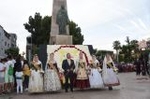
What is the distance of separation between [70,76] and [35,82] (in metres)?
1.66

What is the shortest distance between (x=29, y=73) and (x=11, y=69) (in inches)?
36.9

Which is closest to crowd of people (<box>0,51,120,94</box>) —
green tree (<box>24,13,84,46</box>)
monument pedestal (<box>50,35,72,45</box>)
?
monument pedestal (<box>50,35,72,45</box>)

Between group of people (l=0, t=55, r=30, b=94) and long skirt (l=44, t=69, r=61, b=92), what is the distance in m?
1.66

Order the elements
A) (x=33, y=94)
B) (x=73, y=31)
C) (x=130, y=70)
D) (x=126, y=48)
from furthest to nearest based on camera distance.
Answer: (x=126, y=48) < (x=73, y=31) < (x=130, y=70) < (x=33, y=94)

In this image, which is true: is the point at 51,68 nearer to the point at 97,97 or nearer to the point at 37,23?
the point at 97,97

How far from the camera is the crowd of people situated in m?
17.4

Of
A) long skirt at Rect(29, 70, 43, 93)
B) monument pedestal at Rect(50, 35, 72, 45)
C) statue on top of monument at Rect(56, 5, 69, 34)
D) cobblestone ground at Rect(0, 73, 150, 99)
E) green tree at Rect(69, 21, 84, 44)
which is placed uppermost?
green tree at Rect(69, 21, 84, 44)

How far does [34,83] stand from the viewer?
56.6ft

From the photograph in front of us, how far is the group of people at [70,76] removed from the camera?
685 inches

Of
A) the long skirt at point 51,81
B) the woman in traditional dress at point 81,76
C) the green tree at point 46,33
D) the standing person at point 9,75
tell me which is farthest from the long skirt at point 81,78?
the green tree at point 46,33

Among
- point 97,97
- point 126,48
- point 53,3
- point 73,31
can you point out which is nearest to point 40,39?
point 73,31

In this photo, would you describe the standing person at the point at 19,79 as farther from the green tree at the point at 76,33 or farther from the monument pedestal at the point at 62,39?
the green tree at the point at 76,33

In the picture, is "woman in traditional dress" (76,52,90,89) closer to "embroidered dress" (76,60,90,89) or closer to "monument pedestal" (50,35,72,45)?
"embroidered dress" (76,60,90,89)

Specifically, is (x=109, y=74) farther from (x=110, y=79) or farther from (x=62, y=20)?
(x=62, y=20)
